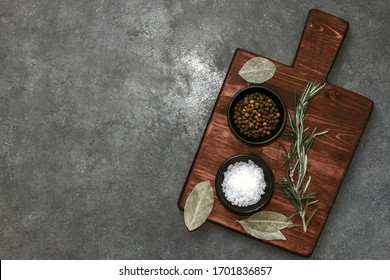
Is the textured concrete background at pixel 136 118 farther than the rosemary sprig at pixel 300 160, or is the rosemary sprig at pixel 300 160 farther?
the textured concrete background at pixel 136 118

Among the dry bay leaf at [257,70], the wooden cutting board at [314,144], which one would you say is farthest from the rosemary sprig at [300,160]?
the dry bay leaf at [257,70]

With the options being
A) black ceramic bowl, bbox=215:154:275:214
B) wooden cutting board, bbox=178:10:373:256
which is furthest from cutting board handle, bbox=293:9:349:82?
black ceramic bowl, bbox=215:154:275:214

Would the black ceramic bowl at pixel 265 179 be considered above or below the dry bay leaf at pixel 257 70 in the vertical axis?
below

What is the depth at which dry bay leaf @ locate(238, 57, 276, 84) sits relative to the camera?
61.9 inches

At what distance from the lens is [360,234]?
1697mm

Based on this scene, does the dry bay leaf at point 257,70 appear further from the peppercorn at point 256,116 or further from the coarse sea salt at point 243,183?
the coarse sea salt at point 243,183

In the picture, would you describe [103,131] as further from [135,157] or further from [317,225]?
[317,225]

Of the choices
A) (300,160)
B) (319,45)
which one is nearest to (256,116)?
(300,160)

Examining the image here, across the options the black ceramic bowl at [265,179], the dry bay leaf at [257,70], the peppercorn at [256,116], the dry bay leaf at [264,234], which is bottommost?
the dry bay leaf at [264,234]

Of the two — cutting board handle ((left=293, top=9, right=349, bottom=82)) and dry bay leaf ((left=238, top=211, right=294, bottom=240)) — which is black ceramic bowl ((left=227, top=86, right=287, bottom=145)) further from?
dry bay leaf ((left=238, top=211, right=294, bottom=240))

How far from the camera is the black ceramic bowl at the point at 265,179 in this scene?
154 centimetres

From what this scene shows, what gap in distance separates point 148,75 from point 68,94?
0.30m

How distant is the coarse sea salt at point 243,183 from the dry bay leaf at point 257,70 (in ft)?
0.88

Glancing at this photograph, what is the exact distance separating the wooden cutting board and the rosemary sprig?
23 mm
